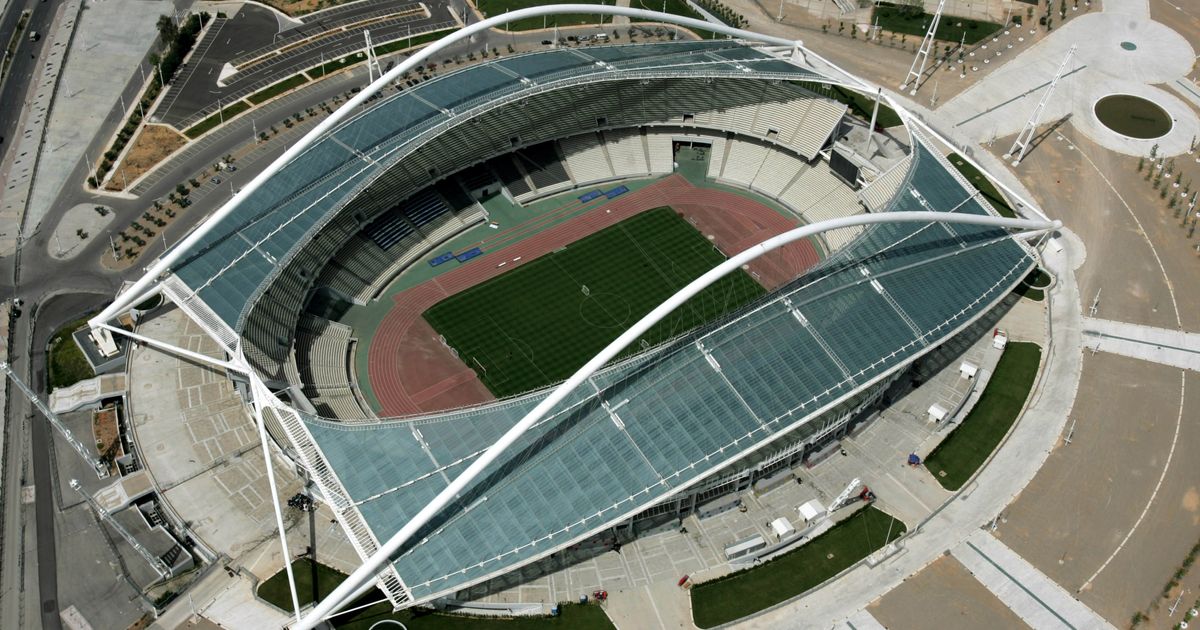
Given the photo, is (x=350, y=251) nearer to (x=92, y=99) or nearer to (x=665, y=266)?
(x=665, y=266)

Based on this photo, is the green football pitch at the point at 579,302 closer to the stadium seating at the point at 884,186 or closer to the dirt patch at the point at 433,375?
the dirt patch at the point at 433,375

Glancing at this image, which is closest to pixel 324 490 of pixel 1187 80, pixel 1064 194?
pixel 1064 194

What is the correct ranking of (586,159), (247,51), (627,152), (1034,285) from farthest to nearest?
(247,51) → (627,152) → (586,159) → (1034,285)

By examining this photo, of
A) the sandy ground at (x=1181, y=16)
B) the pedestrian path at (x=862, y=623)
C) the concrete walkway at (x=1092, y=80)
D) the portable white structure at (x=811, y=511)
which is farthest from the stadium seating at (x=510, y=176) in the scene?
the sandy ground at (x=1181, y=16)

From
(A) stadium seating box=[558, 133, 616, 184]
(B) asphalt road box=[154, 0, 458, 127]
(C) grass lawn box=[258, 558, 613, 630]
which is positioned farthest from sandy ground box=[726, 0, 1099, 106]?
(C) grass lawn box=[258, 558, 613, 630]

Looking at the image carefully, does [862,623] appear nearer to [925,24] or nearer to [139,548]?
[139,548]

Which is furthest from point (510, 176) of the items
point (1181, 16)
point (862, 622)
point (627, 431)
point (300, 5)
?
point (1181, 16)
